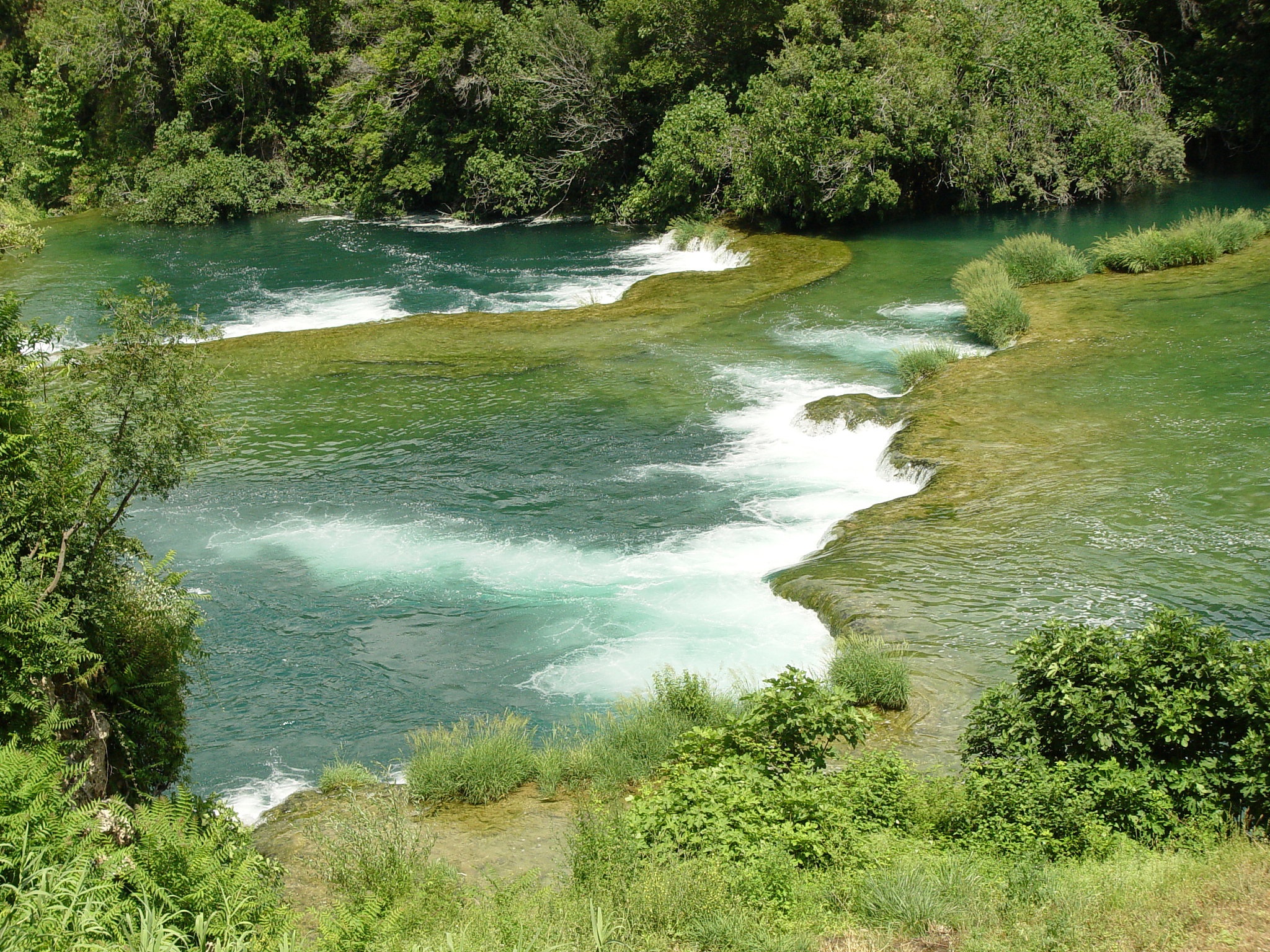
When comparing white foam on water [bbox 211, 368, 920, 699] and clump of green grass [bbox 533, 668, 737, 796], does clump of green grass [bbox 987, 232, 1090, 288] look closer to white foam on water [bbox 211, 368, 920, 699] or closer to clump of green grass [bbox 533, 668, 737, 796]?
white foam on water [bbox 211, 368, 920, 699]

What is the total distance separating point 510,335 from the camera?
2214 cm

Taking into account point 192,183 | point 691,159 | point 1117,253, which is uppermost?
point 192,183

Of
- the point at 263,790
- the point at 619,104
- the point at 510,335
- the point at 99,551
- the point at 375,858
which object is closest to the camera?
the point at 375,858

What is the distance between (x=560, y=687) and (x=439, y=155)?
97.8 feet

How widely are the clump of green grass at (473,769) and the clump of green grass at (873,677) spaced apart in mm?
2848

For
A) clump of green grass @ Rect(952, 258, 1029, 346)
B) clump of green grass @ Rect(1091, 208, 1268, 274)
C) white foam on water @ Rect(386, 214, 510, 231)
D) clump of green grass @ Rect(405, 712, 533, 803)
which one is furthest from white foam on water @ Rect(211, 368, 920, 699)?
white foam on water @ Rect(386, 214, 510, 231)

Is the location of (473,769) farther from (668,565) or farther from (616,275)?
(616,275)

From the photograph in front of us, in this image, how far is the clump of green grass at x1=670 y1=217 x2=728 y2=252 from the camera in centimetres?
2905

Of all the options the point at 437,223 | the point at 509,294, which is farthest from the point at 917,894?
the point at 437,223

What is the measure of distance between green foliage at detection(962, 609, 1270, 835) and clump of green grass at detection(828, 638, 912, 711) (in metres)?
2.10

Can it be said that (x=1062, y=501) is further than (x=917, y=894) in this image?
Yes

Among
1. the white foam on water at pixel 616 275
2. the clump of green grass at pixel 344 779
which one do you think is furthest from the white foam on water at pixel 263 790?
the white foam on water at pixel 616 275

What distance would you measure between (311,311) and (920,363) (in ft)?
47.4

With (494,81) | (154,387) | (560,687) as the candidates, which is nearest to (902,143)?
(494,81)
